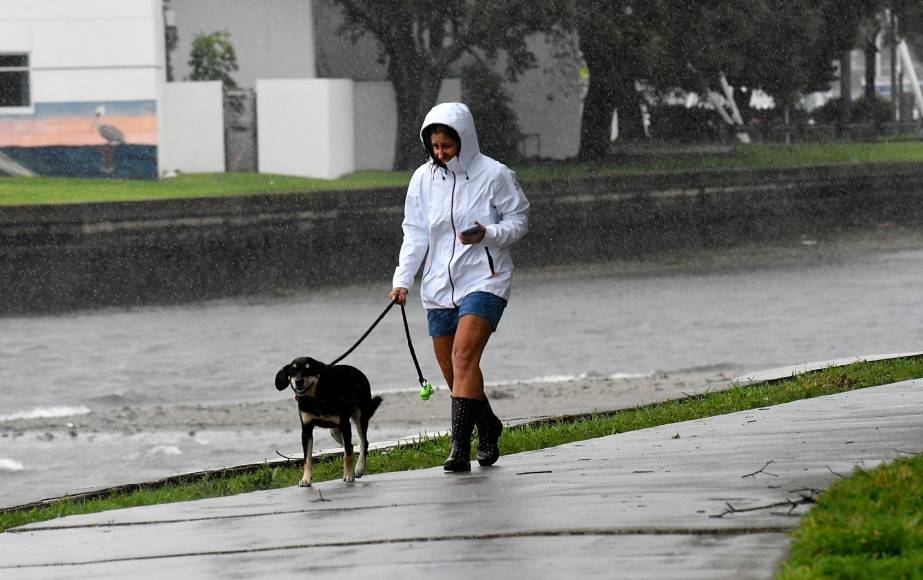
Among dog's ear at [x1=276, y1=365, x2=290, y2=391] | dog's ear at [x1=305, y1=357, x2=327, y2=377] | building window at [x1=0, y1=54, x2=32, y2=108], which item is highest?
building window at [x1=0, y1=54, x2=32, y2=108]

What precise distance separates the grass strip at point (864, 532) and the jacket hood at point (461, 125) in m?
2.74

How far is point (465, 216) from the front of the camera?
Result: 7.98m

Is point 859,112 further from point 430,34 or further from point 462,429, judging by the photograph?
point 462,429

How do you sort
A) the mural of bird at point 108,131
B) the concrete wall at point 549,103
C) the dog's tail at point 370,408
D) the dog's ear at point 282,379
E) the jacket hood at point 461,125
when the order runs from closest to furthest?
the dog's ear at point 282,379 < the jacket hood at point 461,125 < the dog's tail at point 370,408 < the mural of bird at point 108,131 < the concrete wall at point 549,103

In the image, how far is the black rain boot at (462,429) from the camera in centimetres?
805

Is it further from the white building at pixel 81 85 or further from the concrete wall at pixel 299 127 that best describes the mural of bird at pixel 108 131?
the concrete wall at pixel 299 127

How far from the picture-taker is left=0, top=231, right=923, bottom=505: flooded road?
2105 centimetres

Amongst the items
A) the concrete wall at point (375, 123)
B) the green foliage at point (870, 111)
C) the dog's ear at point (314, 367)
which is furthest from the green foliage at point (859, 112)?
the dog's ear at point (314, 367)

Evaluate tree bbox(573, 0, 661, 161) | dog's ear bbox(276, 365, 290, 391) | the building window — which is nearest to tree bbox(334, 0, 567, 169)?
tree bbox(573, 0, 661, 161)

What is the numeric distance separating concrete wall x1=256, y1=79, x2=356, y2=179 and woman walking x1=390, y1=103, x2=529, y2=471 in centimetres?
3319

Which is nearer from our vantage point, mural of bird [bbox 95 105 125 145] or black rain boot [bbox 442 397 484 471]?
black rain boot [bbox 442 397 484 471]

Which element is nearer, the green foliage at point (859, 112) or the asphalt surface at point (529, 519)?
the asphalt surface at point (529, 519)

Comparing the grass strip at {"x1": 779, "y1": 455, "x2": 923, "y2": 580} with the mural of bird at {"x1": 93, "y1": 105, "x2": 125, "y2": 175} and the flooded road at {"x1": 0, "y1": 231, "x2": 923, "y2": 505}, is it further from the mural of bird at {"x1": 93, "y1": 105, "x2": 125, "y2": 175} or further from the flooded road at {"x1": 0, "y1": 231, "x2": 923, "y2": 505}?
the mural of bird at {"x1": 93, "y1": 105, "x2": 125, "y2": 175}

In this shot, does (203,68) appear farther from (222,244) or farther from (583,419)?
(583,419)
